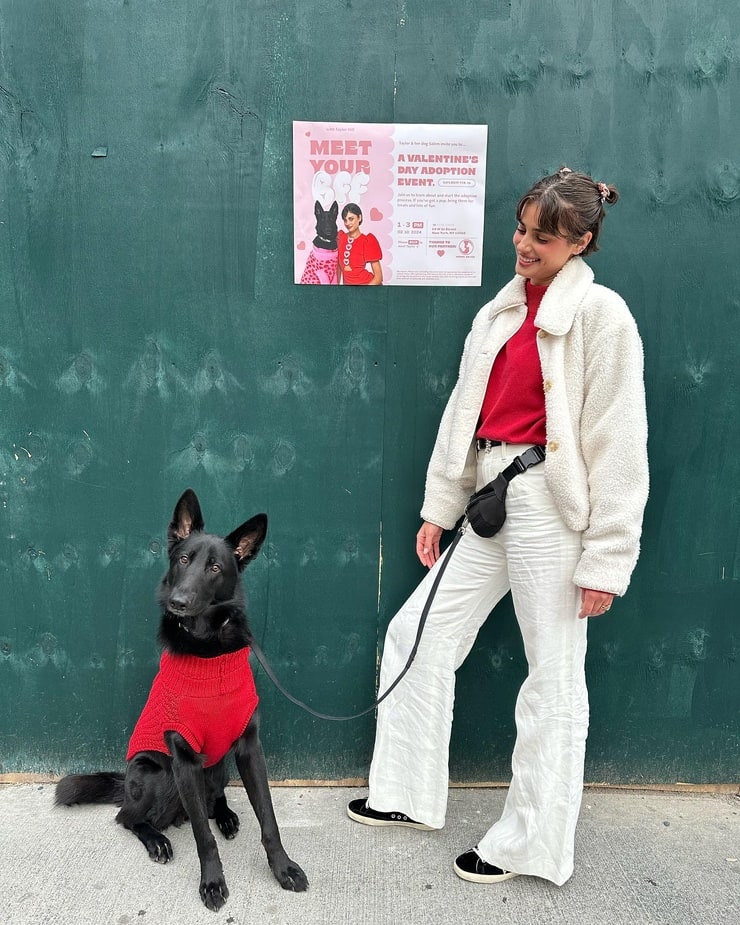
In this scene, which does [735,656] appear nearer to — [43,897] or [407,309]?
[407,309]

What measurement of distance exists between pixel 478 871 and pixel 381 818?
16.9 inches

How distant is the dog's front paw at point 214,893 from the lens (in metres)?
2.45

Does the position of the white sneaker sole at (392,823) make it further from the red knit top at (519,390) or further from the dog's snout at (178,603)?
the red knit top at (519,390)

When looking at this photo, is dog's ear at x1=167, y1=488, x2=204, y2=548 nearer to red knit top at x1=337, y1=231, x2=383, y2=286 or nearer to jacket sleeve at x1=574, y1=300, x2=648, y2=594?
red knit top at x1=337, y1=231, x2=383, y2=286

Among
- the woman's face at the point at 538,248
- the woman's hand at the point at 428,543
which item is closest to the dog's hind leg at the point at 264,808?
the woman's hand at the point at 428,543

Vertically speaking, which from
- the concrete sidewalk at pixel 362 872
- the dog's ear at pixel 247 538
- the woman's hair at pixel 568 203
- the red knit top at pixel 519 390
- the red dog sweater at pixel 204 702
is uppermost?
the woman's hair at pixel 568 203

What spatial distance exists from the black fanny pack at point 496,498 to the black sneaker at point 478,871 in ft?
3.67

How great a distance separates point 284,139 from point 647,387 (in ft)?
5.37

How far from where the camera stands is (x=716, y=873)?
2676 mm

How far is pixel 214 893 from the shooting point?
2.46m

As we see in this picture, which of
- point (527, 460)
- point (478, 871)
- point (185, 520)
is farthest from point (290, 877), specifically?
point (527, 460)

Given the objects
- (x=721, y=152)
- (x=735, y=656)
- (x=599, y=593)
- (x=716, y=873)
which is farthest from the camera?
(x=735, y=656)

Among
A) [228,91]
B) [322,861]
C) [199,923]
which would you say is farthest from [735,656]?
[228,91]

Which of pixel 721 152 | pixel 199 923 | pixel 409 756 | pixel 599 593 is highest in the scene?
pixel 721 152
